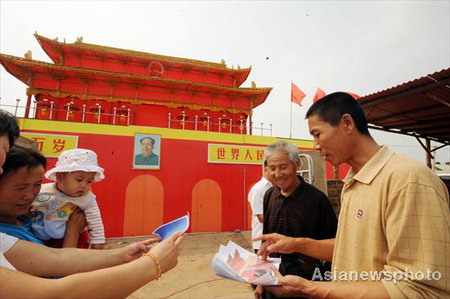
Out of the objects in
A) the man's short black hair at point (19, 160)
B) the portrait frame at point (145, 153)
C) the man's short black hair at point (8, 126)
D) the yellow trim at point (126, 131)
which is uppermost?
the yellow trim at point (126, 131)

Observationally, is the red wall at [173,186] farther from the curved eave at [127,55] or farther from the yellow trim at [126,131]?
Result: the curved eave at [127,55]

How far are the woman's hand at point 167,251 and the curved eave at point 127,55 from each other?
12.9 metres

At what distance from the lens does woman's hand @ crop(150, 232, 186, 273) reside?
112 centimetres

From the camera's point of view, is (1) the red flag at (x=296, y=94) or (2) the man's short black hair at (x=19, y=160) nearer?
(2) the man's short black hair at (x=19, y=160)

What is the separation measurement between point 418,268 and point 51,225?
209 centimetres

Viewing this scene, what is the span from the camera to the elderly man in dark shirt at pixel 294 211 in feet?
6.30

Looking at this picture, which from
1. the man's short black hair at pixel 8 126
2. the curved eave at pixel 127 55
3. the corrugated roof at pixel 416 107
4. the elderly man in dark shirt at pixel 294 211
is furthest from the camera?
the curved eave at pixel 127 55

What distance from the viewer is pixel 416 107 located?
5242 mm

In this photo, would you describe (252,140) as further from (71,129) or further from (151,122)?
(71,129)

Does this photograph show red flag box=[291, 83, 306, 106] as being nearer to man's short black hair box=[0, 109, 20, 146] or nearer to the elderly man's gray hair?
the elderly man's gray hair

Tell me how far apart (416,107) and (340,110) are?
220 inches

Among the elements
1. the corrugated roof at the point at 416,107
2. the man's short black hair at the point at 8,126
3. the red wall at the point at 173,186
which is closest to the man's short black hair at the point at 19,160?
the man's short black hair at the point at 8,126

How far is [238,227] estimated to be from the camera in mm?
9320

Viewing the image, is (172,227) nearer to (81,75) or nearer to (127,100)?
(127,100)
